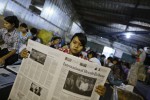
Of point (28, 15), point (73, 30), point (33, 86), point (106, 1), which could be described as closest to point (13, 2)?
point (28, 15)

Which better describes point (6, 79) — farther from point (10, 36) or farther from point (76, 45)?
point (10, 36)

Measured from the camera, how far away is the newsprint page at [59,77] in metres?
1.41

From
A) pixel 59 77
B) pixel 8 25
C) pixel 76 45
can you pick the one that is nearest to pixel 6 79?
pixel 59 77

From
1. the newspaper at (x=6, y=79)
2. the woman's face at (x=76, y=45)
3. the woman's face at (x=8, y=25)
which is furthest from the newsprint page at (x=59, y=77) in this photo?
the woman's face at (x=8, y=25)

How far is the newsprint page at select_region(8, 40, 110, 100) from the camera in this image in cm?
141

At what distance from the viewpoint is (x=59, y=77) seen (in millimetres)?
1419

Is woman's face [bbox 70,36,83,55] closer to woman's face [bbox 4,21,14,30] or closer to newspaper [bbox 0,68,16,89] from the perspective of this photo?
newspaper [bbox 0,68,16,89]

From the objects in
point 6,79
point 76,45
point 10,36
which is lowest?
point 6,79

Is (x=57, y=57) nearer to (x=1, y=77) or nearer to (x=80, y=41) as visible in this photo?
(x=80, y=41)

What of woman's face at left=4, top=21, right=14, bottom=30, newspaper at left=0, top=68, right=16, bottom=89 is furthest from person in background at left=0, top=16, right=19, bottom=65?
newspaper at left=0, top=68, right=16, bottom=89

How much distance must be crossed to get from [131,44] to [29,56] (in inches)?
707

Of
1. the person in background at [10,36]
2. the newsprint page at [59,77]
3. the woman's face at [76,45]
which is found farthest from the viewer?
the person in background at [10,36]

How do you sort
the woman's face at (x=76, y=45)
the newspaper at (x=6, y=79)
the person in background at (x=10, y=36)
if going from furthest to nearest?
the person in background at (x=10, y=36), the woman's face at (x=76, y=45), the newspaper at (x=6, y=79)

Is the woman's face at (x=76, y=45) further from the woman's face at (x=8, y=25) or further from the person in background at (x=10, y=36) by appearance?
the woman's face at (x=8, y=25)
